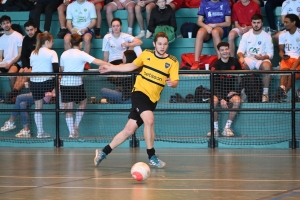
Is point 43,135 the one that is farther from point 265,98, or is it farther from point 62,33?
point 265,98

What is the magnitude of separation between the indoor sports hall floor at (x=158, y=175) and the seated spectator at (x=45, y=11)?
4968 millimetres

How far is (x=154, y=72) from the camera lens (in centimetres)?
1154

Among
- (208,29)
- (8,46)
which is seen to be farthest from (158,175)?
(8,46)

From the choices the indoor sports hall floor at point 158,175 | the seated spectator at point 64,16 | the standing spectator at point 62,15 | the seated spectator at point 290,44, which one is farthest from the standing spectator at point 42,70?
the seated spectator at point 290,44

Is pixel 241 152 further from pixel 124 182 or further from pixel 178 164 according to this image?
pixel 124 182

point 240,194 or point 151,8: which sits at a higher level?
point 151,8

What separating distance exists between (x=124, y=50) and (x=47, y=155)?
4.37 m

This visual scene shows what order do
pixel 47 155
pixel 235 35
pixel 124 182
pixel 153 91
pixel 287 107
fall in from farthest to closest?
pixel 235 35, pixel 287 107, pixel 47 155, pixel 153 91, pixel 124 182

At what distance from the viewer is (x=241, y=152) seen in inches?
564

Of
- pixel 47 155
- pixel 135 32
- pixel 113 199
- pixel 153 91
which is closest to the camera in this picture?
pixel 113 199

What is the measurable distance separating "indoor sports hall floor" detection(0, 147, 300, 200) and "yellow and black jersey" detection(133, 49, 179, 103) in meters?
1.28

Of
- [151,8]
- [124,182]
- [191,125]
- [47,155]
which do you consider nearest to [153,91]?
[124,182]

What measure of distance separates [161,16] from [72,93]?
3324mm

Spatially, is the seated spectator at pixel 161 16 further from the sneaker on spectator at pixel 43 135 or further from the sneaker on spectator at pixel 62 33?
the sneaker on spectator at pixel 43 135
